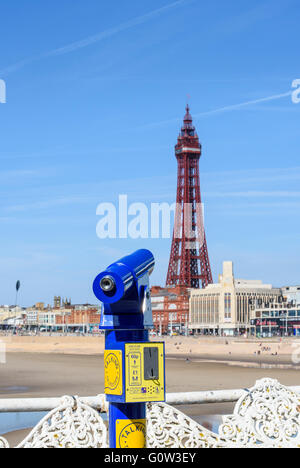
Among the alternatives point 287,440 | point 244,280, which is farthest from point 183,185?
point 287,440

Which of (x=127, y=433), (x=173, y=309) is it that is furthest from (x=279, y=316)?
(x=127, y=433)

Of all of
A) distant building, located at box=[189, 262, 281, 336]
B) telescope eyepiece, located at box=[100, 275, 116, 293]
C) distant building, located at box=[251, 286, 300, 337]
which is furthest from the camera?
distant building, located at box=[189, 262, 281, 336]

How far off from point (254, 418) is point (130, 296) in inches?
70.0

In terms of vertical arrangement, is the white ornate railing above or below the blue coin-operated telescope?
below

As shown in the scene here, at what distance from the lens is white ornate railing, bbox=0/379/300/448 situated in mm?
4020

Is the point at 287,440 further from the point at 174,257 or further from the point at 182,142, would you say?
the point at 182,142

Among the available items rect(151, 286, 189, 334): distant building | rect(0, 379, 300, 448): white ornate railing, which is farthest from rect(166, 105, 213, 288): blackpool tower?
rect(0, 379, 300, 448): white ornate railing

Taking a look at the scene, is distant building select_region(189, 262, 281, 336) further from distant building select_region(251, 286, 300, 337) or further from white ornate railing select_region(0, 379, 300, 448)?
white ornate railing select_region(0, 379, 300, 448)

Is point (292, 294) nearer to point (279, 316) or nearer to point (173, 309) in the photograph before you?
point (279, 316)

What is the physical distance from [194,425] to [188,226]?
5309 inches

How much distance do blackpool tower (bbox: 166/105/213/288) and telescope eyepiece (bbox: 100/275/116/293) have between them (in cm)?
12529

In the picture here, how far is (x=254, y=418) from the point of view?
4516mm

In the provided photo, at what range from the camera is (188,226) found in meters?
Result: 139

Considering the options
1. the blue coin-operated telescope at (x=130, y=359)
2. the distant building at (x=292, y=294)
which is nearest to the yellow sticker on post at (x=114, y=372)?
the blue coin-operated telescope at (x=130, y=359)
